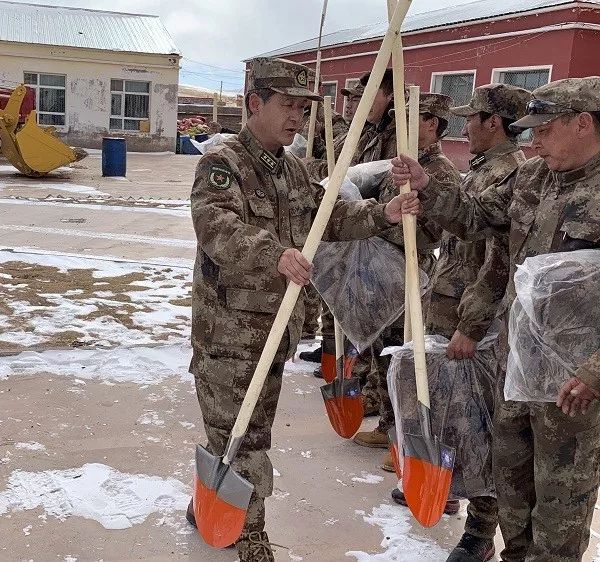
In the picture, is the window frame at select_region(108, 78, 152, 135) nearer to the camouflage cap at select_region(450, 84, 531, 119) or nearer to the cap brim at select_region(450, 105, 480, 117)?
the cap brim at select_region(450, 105, 480, 117)

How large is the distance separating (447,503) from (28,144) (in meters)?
12.5

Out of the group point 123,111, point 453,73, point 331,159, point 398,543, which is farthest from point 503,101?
point 123,111

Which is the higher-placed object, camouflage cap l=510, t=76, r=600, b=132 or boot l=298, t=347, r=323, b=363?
camouflage cap l=510, t=76, r=600, b=132

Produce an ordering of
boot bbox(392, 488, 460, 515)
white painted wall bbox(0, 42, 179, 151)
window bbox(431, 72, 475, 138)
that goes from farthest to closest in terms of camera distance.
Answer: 1. white painted wall bbox(0, 42, 179, 151)
2. window bbox(431, 72, 475, 138)
3. boot bbox(392, 488, 460, 515)

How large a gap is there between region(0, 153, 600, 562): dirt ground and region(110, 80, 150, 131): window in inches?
663

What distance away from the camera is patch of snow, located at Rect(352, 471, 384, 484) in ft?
10.6

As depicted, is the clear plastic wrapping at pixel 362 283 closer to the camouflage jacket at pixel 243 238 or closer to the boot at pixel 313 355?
the camouflage jacket at pixel 243 238

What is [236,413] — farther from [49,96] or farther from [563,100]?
[49,96]

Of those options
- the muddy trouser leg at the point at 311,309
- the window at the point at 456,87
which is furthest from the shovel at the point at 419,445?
the window at the point at 456,87

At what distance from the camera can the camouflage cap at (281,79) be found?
2361 mm

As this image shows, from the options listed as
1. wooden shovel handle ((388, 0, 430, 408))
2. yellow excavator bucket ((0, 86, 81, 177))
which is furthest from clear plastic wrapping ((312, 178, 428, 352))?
yellow excavator bucket ((0, 86, 81, 177))

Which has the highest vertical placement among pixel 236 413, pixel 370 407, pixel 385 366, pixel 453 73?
pixel 453 73

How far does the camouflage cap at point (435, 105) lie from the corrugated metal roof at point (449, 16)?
11643mm

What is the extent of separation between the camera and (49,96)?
21719mm
